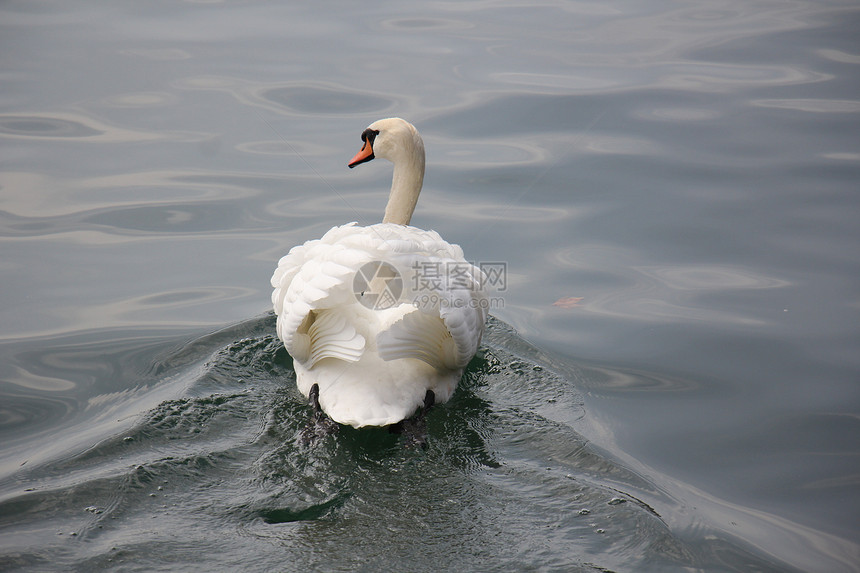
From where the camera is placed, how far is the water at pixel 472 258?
13.9 ft

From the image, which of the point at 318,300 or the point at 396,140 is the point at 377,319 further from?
the point at 396,140

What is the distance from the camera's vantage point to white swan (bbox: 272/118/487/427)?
15.6 ft

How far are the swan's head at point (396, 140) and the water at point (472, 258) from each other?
5.08 ft

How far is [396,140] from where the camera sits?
6320mm

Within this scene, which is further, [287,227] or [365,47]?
[365,47]

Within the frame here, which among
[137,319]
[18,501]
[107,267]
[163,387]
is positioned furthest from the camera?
[107,267]

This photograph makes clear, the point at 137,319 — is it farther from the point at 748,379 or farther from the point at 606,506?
the point at 748,379

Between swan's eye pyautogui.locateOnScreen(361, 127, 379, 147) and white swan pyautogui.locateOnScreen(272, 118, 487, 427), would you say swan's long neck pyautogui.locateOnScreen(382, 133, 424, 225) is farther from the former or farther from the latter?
white swan pyautogui.locateOnScreen(272, 118, 487, 427)

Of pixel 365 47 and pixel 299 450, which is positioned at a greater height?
pixel 365 47

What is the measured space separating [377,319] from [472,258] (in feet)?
8.66

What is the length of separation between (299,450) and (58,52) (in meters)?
9.32

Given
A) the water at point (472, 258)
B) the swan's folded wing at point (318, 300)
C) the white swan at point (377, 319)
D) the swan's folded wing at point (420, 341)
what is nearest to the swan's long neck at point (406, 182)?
the white swan at point (377, 319)

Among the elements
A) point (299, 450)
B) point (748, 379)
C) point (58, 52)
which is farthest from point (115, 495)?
point (58, 52)

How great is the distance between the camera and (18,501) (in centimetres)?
427
